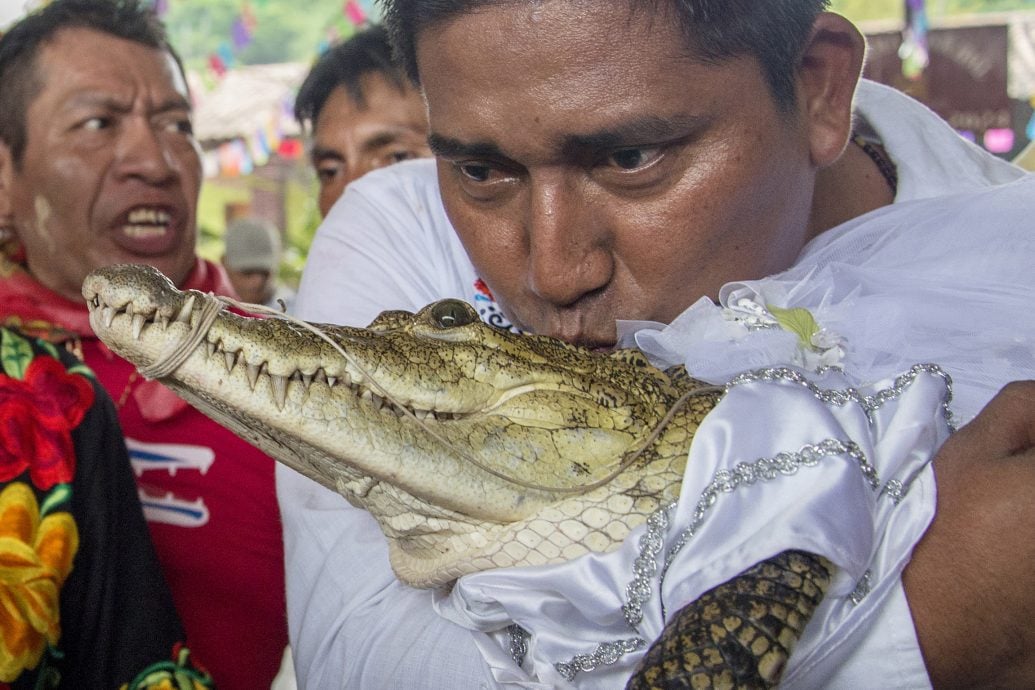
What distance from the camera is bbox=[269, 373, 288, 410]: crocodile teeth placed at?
3.34ft

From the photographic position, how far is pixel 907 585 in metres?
1.00

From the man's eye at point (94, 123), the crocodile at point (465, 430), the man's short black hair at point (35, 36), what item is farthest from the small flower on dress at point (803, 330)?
the man's short black hair at point (35, 36)

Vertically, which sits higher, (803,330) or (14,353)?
(803,330)

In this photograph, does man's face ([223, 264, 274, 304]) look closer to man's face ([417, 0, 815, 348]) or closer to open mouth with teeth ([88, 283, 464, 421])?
man's face ([417, 0, 815, 348])

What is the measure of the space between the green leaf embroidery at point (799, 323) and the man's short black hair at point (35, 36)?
2490mm

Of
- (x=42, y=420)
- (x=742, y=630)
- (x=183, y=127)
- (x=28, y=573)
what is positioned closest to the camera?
(x=742, y=630)

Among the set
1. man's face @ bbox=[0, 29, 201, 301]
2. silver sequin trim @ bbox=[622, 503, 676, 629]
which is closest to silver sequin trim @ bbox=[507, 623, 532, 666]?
silver sequin trim @ bbox=[622, 503, 676, 629]

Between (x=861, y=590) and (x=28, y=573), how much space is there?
53.3 inches

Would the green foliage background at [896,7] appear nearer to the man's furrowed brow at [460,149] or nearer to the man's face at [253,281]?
the man's face at [253,281]

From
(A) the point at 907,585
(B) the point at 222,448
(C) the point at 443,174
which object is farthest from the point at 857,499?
(B) the point at 222,448

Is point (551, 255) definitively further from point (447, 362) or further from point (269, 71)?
point (269, 71)

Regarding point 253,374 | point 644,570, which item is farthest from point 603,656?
point 253,374

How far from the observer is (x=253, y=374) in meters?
1.02

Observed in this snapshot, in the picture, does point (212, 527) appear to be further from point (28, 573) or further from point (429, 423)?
point (429, 423)
